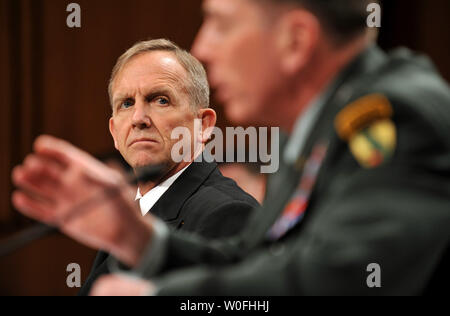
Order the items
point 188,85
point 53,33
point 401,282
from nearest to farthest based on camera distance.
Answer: point 401,282 < point 188,85 < point 53,33

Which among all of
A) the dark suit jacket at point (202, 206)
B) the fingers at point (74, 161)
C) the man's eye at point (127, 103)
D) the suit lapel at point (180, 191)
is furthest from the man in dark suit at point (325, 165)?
the man's eye at point (127, 103)

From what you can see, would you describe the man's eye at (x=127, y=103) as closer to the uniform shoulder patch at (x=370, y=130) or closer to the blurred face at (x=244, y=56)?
the blurred face at (x=244, y=56)

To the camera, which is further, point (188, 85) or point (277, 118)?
point (188, 85)

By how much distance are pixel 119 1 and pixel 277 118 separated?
2.73 metres

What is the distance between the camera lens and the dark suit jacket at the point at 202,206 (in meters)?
1.60

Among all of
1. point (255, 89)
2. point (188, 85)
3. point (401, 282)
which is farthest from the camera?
point (188, 85)

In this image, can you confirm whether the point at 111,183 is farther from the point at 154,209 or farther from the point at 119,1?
the point at 119,1

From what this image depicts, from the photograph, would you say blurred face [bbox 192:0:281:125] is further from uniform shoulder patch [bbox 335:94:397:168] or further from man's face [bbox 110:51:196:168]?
man's face [bbox 110:51:196:168]

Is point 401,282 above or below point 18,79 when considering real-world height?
below

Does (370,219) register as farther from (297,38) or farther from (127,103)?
(127,103)

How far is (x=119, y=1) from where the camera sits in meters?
3.53

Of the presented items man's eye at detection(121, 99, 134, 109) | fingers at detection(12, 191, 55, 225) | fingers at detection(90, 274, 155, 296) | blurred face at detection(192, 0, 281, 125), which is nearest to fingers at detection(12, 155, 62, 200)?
fingers at detection(12, 191, 55, 225)
